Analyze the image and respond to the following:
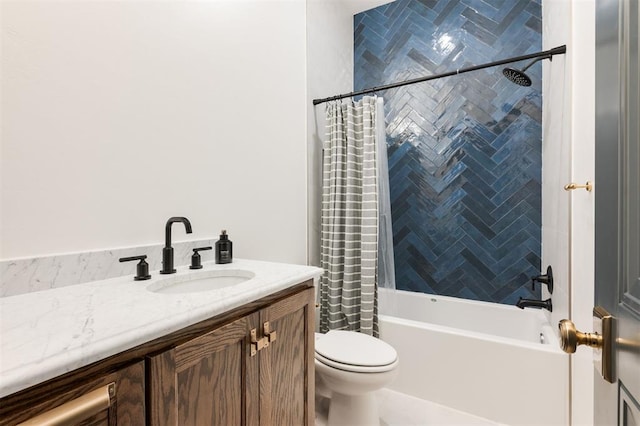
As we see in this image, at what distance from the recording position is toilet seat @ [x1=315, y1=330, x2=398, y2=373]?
4.80 ft

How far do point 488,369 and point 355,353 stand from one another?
0.82 metres

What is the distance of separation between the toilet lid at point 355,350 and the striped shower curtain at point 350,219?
336 mm

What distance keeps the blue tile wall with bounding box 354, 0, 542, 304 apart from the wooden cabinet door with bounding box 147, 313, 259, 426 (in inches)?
83.7

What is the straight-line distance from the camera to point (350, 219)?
2129 millimetres

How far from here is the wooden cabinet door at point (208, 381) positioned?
0.67 meters

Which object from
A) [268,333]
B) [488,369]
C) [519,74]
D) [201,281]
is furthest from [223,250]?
[519,74]

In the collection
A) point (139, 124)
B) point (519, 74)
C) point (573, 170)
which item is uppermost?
point (519, 74)

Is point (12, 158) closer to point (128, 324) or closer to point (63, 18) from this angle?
point (63, 18)

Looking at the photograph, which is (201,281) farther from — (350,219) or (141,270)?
(350,219)

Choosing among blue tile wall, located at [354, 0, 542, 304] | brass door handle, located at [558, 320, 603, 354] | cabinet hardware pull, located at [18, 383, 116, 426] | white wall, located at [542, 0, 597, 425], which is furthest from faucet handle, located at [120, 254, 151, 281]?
blue tile wall, located at [354, 0, 542, 304]

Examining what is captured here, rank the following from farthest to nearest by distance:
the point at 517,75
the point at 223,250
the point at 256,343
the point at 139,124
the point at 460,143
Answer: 1. the point at 460,143
2. the point at 517,75
3. the point at 223,250
4. the point at 139,124
5. the point at 256,343

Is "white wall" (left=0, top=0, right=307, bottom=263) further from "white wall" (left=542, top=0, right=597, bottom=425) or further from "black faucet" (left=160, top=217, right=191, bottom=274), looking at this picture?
"white wall" (left=542, top=0, right=597, bottom=425)

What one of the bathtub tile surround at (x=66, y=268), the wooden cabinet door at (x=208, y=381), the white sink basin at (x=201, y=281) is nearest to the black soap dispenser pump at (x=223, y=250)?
the white sink basin at (x=201, y=281)

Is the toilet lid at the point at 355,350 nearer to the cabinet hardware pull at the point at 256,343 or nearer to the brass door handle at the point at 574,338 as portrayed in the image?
the cabinet hardware pull at the point at 256,343
